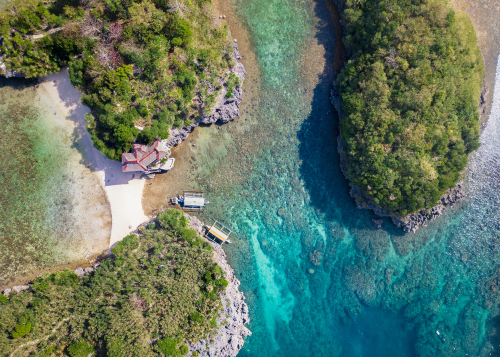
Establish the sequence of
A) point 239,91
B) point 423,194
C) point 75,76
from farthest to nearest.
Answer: point 239,91 < point 423,194 < point 75,76

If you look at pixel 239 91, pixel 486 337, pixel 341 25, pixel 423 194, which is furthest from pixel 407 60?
pixel 486 337

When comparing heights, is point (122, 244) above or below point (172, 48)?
below

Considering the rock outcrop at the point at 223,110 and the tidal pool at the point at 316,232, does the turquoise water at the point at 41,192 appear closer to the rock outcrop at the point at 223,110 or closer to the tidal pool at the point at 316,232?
the rock outcrop at the point at 223,110

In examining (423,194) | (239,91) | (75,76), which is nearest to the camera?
(75,76)

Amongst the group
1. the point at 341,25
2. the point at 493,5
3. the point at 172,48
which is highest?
the point at 493,5

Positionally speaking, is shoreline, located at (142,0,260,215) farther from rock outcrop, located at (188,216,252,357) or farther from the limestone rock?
the limestone rock

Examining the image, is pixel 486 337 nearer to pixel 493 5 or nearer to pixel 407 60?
pixel 407 60

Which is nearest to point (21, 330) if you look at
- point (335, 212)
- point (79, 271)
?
point (79, 271)
